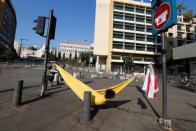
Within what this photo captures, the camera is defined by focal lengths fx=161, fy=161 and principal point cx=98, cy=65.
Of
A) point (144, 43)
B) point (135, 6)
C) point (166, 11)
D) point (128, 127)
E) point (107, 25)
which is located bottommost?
point (128, 127)

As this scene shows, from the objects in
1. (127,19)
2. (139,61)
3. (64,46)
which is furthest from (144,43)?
(64,46)

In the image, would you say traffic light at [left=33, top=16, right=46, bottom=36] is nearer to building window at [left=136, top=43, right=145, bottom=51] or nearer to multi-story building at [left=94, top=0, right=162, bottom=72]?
multi-story building at [left=94, top=0, right=162, bottom=72]

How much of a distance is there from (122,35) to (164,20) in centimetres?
4960

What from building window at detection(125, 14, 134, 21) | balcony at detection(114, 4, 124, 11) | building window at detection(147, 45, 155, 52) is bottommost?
building window at detection(147, 45, 155, 52)

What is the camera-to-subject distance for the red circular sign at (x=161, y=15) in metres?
4.41

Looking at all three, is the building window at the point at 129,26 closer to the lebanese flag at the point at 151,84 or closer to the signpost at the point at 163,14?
the signpost at the point at 163,14

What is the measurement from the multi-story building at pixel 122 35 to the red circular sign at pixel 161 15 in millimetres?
46350

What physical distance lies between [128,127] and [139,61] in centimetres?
5063

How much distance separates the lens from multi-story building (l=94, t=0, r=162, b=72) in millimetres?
52281

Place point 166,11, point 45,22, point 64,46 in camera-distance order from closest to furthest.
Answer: point 166,11, point 45,22, point 64,46

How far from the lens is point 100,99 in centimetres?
525

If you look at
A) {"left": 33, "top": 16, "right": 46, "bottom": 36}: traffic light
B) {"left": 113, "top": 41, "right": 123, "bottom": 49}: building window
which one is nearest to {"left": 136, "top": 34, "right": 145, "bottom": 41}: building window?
{"left": 113, "top": 41, "right": 123, "bottom": 49}: building window

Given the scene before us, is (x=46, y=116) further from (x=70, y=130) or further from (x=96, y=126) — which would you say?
(x=96, y=126)

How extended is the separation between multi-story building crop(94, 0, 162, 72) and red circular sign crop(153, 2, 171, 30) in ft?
152
